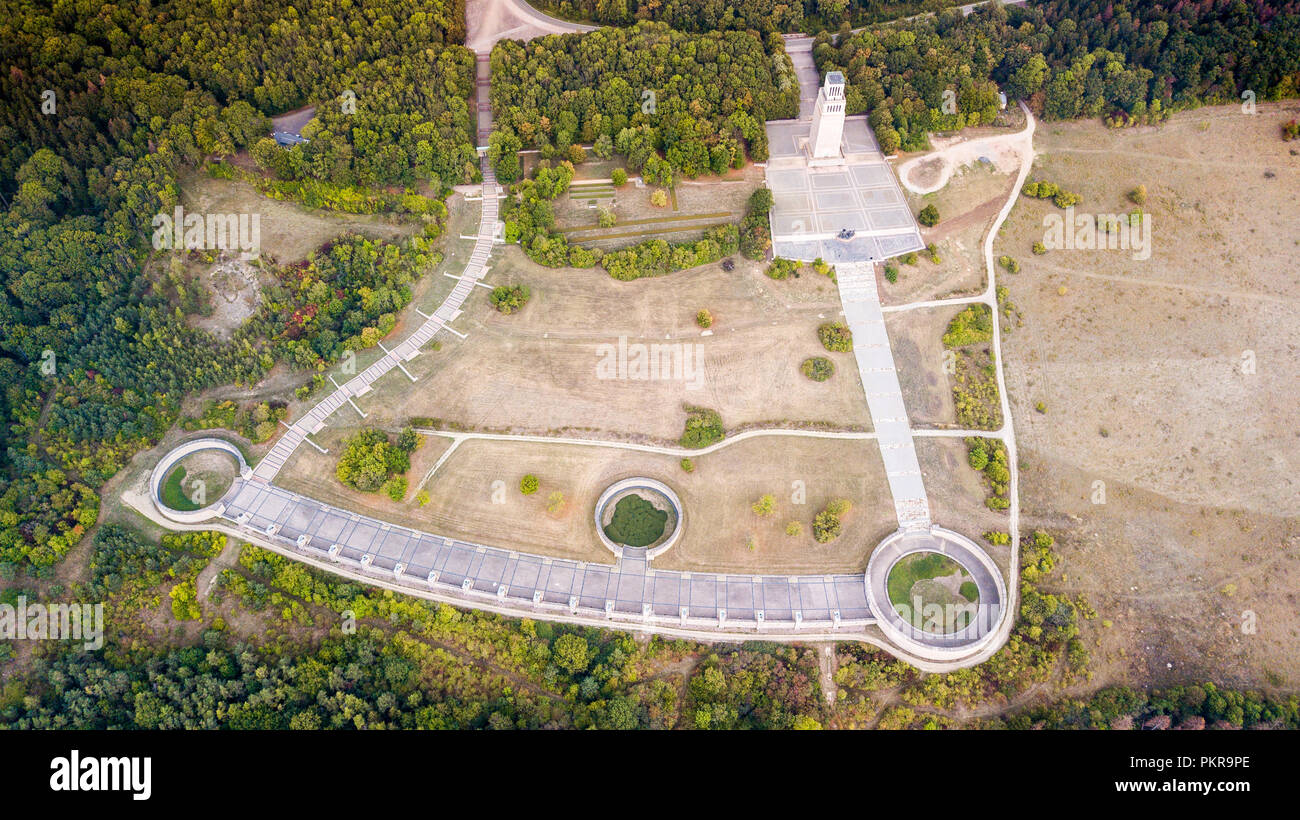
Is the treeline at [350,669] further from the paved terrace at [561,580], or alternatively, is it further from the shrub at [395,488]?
the shrub at [395,488]

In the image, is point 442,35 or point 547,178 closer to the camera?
point 547,178

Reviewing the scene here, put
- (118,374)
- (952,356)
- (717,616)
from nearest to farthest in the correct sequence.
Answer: (717,616) < (118,374) < (952,356)

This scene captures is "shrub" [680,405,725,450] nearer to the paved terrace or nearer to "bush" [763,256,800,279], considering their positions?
the paved terrace

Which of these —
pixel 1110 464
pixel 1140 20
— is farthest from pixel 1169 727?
pixel 1140 20

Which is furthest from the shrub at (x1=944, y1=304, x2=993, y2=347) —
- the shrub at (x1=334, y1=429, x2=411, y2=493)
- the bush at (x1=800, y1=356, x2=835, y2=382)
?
the shrub at (x1=334, y1=429, x2=411, y2=493)

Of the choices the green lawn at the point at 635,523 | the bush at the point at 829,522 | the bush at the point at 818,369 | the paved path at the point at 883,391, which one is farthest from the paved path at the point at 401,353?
the bush at the point at 829,522

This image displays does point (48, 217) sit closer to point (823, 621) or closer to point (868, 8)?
point (823, 621)

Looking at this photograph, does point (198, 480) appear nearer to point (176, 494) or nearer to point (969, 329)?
point (176, 494)
